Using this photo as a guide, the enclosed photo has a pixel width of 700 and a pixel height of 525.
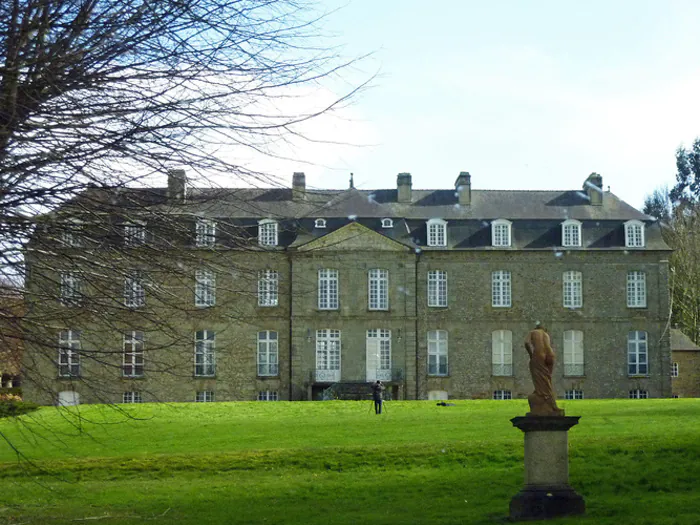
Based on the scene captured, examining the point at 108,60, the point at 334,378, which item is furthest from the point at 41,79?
the point at 334,378

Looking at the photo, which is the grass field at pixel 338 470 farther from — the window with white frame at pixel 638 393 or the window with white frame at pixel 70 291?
the window with white frame at pixel 638 393

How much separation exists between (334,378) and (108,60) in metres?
35.2

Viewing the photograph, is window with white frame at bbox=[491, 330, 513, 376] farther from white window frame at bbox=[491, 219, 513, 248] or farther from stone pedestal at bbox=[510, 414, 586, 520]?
stone pedestal at bbox=[510, 414, 586, 520]

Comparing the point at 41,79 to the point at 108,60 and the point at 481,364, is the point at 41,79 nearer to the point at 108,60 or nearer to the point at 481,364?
the point at 108,60

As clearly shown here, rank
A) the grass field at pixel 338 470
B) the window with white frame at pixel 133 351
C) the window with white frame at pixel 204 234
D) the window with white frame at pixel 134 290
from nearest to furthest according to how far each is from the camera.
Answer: the window with white frame at pixel 134 290 → the window with white frame at pixel 204 234 → the window with white frame at pixel 133 351 → the grass field at pixel 338 470

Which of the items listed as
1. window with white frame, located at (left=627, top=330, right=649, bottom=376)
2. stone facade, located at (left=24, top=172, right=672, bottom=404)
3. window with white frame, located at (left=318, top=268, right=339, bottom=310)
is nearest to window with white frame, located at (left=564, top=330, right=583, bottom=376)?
stone facade, located at (left=24, top=172, right=672, bottom=404)

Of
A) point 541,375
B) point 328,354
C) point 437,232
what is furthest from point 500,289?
point 541,375

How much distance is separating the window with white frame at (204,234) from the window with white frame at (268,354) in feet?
111

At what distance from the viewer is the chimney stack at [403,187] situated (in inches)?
1790

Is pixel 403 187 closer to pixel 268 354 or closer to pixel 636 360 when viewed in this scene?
pixel 268 354

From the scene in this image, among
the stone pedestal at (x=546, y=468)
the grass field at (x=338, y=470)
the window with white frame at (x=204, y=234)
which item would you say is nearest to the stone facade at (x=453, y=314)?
the grass field at (x=338, y=470)

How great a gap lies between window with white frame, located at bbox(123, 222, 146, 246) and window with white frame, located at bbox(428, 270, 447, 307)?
3503 centimetres

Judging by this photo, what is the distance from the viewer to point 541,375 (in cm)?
1263

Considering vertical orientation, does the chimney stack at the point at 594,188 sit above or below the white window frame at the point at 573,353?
above
